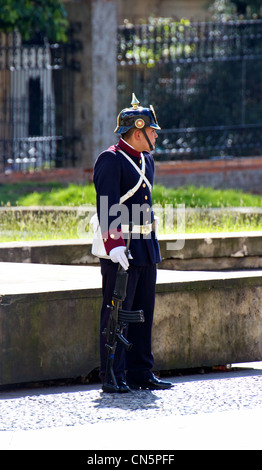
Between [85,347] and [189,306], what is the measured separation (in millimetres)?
778

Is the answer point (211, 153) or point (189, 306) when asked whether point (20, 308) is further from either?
point (211, 153)

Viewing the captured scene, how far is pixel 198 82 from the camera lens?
17.5 metres

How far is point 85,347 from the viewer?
6070 millimetres

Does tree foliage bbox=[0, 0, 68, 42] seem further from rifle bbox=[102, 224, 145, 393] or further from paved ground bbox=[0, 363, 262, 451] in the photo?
rifle bbox=[102, 224, 145, 393]

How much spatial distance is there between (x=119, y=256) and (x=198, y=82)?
1242 centimetres

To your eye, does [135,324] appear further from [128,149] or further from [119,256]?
[128,149]

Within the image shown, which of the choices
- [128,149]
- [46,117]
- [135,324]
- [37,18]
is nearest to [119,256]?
[135,324]

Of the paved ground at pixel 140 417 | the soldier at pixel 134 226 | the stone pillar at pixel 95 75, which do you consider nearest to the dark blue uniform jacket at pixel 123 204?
→ the soldier at pixel 134 226

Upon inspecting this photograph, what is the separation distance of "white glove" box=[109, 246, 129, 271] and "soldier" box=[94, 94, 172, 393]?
0.07 meters

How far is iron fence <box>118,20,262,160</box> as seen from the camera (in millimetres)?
16453

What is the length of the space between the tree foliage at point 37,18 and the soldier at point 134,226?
971cm

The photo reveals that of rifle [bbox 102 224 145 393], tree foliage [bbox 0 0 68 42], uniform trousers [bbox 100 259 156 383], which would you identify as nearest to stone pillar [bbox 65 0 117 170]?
tree foliage [bbox 0 0 68 42]
